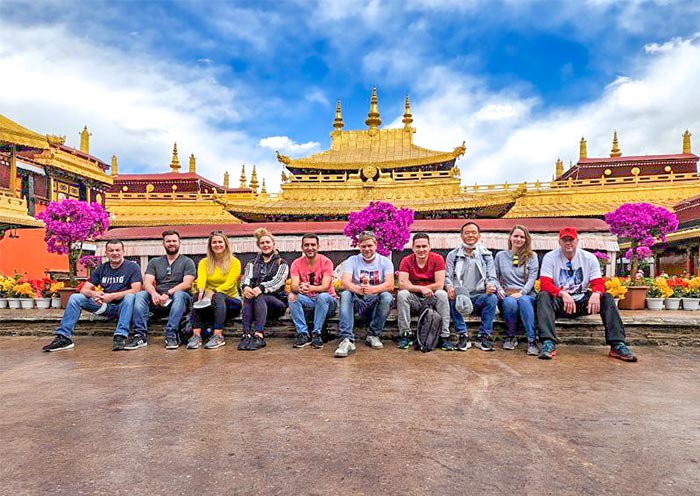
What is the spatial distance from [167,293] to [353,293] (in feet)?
7.92

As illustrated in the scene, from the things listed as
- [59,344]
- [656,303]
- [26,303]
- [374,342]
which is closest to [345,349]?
[374,342]

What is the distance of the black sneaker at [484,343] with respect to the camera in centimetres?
479

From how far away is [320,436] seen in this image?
2.35 metres

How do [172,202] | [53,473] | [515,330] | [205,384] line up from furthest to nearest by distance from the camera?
[172,202], [515,330], [205,384], [53,473]

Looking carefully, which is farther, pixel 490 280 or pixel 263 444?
pixel 490 280

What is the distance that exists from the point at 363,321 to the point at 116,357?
Answer: 2945 mm

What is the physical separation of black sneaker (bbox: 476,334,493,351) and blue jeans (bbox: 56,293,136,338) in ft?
14.0

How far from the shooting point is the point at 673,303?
23.7ft

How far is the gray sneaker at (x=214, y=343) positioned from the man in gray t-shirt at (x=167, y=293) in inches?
15.4

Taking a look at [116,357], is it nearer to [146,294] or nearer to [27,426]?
[146,294]

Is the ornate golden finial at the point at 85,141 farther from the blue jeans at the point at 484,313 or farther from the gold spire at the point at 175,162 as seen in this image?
the blue jeans at the point at 484,313

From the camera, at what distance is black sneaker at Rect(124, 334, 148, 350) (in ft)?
16.3

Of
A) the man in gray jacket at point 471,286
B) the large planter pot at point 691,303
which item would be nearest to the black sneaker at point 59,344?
the man in gray jacket at point 471,286

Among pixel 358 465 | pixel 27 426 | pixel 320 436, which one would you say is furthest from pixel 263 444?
pixel 27 426
